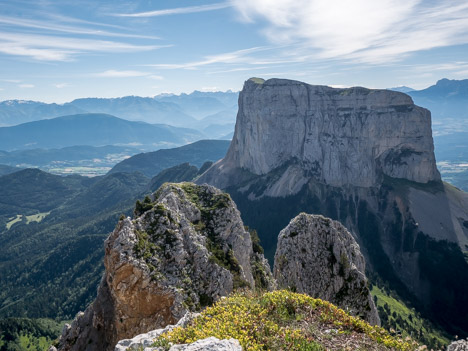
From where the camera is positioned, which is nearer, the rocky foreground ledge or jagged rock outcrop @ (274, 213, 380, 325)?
the rocky foreground ledge

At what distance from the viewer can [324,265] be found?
46.5 meters

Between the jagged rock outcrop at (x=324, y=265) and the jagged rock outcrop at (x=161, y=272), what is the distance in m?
4.07

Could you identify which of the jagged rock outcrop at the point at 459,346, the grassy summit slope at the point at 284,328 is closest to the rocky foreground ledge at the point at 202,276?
the grassy summit slope at the point at 284,328

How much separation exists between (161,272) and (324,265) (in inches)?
984

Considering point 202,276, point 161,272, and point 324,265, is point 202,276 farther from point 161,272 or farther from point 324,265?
point 324,265

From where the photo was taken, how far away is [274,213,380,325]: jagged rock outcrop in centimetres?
4353

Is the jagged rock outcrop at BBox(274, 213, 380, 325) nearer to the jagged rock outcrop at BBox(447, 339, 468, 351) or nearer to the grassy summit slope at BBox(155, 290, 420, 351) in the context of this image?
the grassy summit slope at BBox(155, 290, 420, 351)

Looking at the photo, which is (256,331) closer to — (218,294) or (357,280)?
(218,294)

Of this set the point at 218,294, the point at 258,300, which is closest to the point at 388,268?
the point at 218,294

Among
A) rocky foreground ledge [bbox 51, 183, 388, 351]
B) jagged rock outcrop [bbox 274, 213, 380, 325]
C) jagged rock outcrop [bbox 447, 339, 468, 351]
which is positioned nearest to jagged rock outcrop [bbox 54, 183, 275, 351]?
rocky foreground ledge [bbox 51, 183, 388, 351]

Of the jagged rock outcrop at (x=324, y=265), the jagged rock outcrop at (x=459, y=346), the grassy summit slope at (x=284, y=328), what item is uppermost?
the grassy summit slope at (x=284, y=328)

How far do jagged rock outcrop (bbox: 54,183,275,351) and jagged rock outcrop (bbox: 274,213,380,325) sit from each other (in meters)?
4.07

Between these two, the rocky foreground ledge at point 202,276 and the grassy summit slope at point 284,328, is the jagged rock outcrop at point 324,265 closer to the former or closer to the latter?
the rocky foreground ledge at point 202,276

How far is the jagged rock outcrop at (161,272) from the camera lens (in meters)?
29.7
